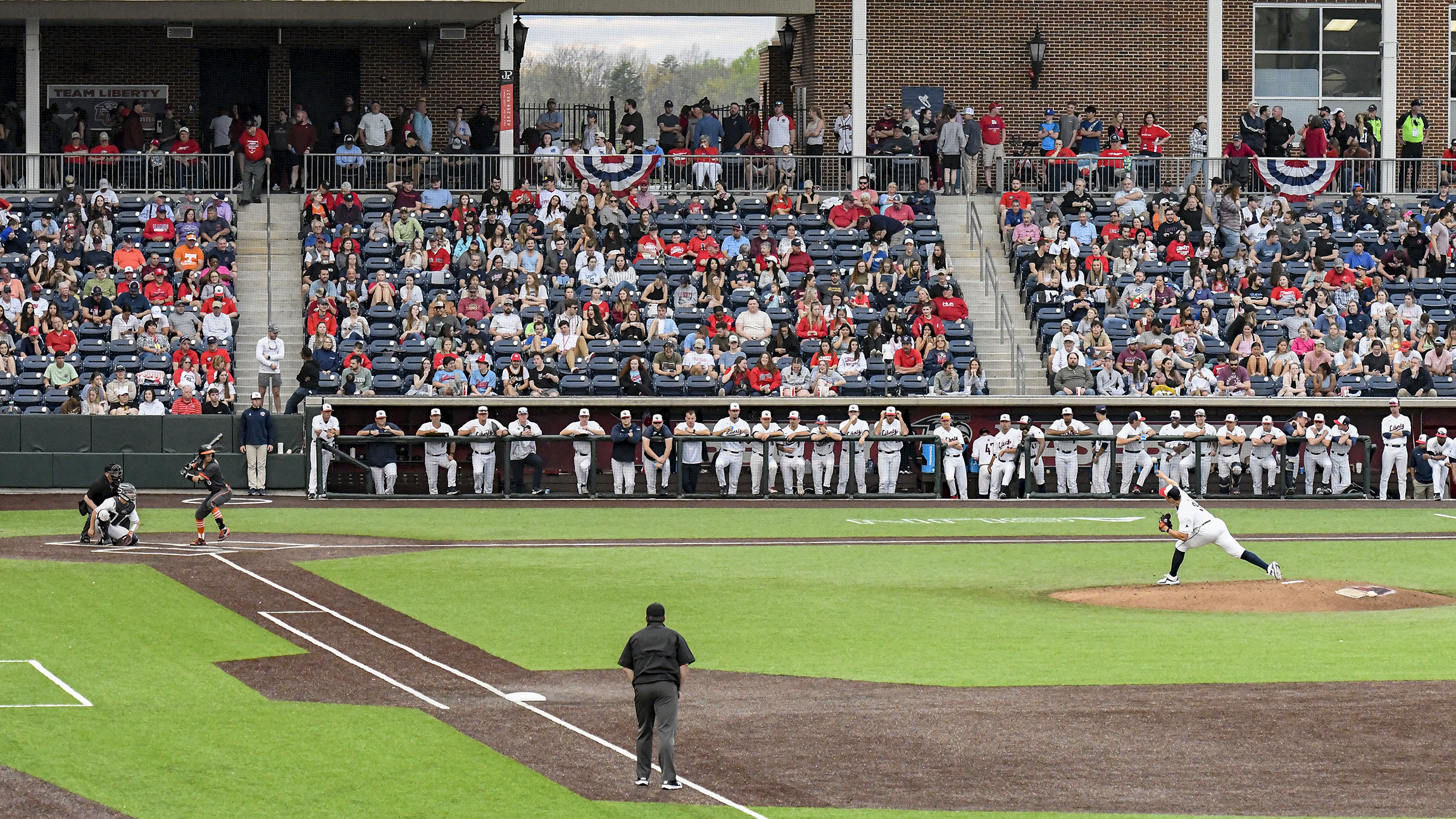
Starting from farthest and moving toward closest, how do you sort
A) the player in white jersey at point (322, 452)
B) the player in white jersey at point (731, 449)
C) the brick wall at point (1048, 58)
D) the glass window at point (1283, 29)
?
1. the glass window at point (1283, 29)
2. the brick wall at point (1048, 58)
3. the player in white jersey at point (731, 449)
4. the player in white jersey at point (322, 452)

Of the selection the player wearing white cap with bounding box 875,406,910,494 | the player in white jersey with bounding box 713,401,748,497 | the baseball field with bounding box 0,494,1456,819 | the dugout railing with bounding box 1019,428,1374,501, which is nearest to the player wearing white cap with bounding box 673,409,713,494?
the player in white jersey with bounding box 713,401,748,497

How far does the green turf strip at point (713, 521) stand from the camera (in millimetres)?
27156

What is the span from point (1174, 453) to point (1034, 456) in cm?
235

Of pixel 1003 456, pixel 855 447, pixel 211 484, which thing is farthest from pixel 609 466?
pixel 211 484

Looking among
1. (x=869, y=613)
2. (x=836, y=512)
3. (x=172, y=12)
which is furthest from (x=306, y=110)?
(x=869, y=613)

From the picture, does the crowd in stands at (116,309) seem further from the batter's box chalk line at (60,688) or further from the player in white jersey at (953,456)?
the batter's box chalk line at (60,688)

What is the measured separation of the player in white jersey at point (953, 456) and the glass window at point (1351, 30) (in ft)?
63.8

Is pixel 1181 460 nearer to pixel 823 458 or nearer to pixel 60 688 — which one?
pixel 823 458

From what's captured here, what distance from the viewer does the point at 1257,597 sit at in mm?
20703

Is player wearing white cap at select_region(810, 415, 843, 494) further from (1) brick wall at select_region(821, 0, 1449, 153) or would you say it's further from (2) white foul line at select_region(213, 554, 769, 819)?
(1) brick wall at select_region(821, 0, 1449, 153)

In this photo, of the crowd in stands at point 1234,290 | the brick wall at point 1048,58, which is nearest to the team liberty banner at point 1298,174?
the crowd in stands at point 1234,290

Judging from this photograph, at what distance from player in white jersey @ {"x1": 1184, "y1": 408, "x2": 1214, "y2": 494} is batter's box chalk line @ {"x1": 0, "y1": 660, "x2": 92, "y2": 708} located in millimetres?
21054

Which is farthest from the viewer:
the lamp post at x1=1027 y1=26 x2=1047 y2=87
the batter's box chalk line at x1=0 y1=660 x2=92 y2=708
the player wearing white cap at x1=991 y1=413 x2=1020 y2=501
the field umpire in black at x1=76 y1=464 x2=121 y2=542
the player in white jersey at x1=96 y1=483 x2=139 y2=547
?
the lamp post at x1=1027 y1=26 x2=1047 y2=87

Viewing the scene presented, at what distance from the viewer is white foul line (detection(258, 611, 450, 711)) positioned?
15297 mm
